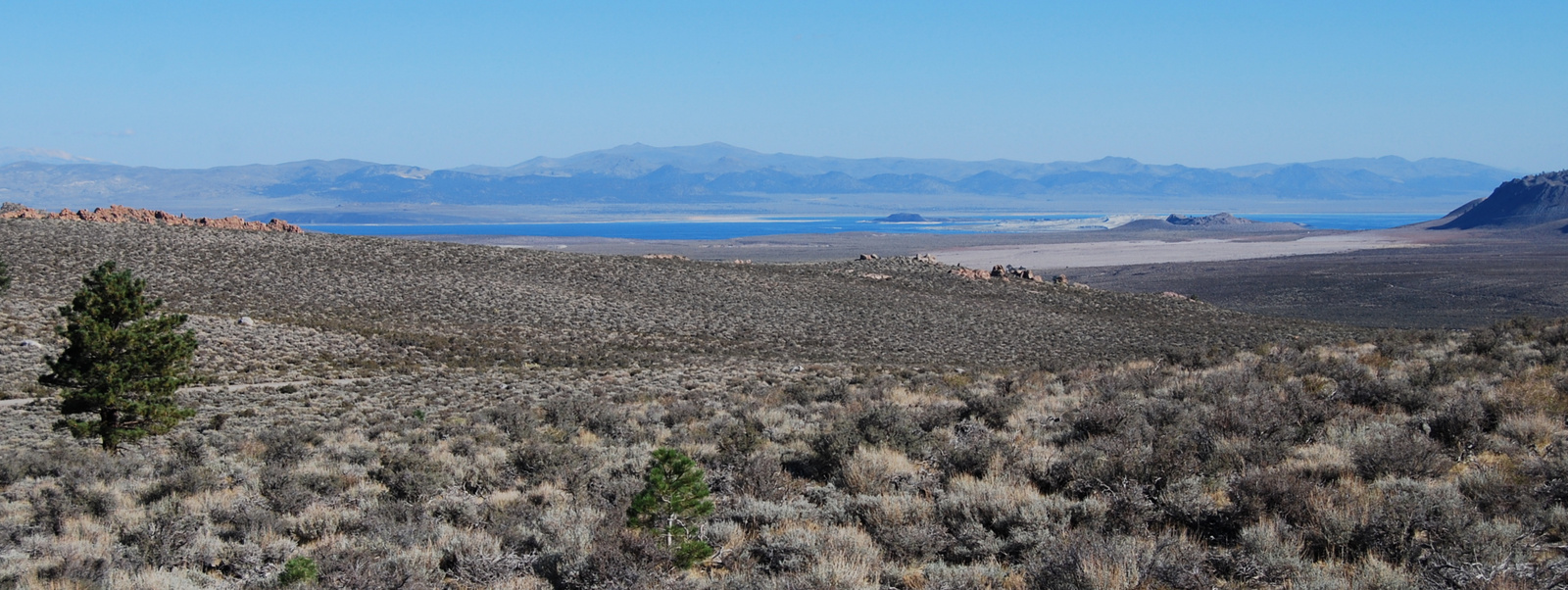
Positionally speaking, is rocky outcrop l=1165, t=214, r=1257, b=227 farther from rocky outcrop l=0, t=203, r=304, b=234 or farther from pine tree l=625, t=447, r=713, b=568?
pine tree l=625, t=447, r=713, b=568

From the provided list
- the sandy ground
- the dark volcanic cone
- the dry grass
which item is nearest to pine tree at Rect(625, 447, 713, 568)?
the dry grass

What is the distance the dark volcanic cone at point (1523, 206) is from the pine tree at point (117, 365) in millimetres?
147381

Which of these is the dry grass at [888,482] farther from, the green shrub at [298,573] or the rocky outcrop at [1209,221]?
the rocky outcrop at [1209,221]

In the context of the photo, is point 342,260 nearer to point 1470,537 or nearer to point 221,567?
point 221,567

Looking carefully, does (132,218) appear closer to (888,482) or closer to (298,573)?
(298,573)

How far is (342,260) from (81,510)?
102 feet

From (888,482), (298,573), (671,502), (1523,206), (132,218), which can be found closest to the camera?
(298,573)

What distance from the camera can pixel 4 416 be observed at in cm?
1425

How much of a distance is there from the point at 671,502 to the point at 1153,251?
110 metres

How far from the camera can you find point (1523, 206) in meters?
127

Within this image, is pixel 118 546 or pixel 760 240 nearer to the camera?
pixel 118 546

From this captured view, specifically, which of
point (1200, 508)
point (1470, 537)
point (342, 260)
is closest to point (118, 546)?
point (1200, 508)

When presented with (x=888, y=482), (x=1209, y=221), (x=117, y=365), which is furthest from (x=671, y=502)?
(x=1209, y=221)

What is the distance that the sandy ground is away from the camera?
9394 centimetres
